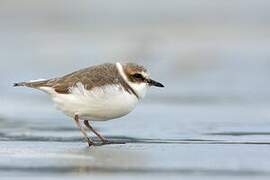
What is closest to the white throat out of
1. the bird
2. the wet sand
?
the bird

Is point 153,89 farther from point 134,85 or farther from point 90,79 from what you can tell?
point 90,79

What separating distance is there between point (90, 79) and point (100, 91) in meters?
0.22

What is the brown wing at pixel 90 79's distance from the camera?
8781 mm

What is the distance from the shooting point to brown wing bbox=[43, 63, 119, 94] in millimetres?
8781

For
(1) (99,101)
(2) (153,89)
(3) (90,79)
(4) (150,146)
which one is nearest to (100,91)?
(1) (99,101)

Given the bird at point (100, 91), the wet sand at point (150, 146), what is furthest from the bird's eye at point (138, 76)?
the wet sand at point (150, 146)

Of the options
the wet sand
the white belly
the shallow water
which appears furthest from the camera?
the white belly

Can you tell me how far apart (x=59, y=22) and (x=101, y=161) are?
1519 centimetres

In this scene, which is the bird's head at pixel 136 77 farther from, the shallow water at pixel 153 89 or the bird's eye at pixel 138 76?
the shallow water at pixel 153 89

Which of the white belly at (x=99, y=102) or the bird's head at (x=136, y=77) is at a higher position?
the bird's head at (x=136, y=77)

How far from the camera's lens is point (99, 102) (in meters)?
8.71

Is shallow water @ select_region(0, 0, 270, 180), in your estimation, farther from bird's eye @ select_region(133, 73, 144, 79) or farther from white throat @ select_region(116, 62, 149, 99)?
bird's eye @ select_region(133, 73, 144, 79)

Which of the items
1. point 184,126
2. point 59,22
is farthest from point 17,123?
point 59,22

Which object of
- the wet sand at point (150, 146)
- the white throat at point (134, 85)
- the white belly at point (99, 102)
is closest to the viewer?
the wet sand at point (150, 146)
